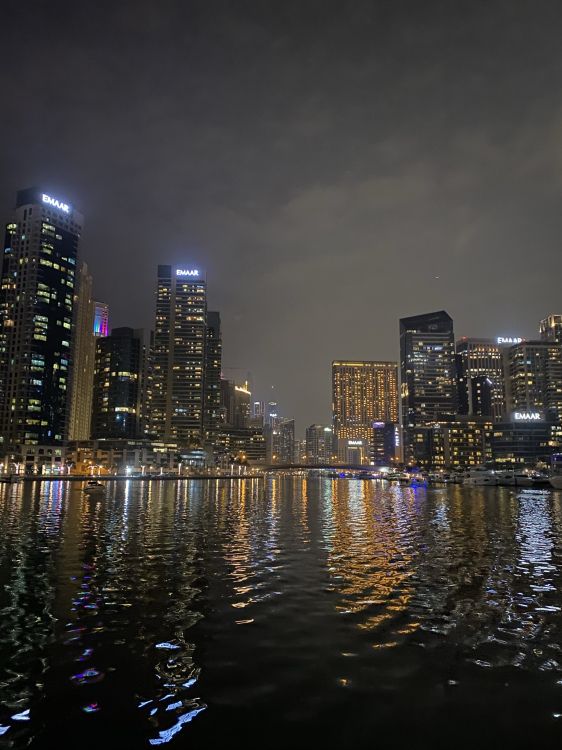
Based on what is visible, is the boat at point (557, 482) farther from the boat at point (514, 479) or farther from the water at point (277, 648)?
the water at point (277, 648)

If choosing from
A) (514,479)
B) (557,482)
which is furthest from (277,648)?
(514,479)

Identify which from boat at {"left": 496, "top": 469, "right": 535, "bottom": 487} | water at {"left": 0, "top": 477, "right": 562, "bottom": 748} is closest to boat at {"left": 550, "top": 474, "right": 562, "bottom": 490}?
boat at {"left": 496, "top": 469, "right": 535, "bottom": 487}

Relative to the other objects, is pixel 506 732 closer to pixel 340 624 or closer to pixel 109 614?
pixel 340 624

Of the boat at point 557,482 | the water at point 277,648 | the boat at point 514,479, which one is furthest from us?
the boat at point 514,479

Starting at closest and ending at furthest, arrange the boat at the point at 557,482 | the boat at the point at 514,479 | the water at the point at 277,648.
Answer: the water at the point at 277,648 < the boat at the point at 557,482 < the boat at the point at 514,479

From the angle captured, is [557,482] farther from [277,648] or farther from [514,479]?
[277,648]

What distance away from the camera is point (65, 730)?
33.4ft

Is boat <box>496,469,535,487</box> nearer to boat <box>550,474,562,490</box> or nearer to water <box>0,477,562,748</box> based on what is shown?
boat <box>550,474,562,490</box>

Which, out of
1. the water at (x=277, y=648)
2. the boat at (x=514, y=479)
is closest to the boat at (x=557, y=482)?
the boat at (x=514, y=479)

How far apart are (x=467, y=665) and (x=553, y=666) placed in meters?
2.34

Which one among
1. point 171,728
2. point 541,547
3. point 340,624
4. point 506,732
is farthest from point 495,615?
point 541,547

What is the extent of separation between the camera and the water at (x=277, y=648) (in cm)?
1048

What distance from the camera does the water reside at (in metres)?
10.5

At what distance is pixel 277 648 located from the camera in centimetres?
1509
